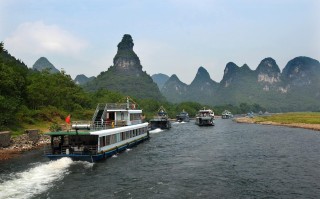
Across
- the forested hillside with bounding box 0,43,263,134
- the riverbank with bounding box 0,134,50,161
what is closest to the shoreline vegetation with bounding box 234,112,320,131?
the forested hillside with bounding box 0,43,263,134

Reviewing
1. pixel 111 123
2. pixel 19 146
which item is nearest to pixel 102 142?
pixel 111 123

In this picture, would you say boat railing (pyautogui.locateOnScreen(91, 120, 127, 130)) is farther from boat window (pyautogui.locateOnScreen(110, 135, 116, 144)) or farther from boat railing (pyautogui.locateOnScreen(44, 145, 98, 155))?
boat railing (pyautogui.locateOnScreen(44, 145, 98, 155))

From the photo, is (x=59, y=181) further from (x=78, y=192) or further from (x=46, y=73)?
(x=46, y=73)

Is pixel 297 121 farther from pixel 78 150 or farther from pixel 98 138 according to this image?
pixel 78 150

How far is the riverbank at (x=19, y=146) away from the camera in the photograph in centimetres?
4671

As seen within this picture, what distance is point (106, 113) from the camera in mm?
53062

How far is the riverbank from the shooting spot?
153 ft

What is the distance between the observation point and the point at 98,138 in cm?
4022

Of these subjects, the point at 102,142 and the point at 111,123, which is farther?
the point at 111,123

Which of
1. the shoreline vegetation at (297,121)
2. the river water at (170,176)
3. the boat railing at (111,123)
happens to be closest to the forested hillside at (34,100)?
the boat railing at (111,123)

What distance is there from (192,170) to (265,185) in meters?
9.16

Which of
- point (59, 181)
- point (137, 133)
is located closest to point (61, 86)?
point (137, 133)

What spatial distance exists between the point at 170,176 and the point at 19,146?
105ft

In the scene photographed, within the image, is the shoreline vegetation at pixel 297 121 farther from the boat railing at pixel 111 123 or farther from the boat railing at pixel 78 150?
the boat railing at pixel 78 150
